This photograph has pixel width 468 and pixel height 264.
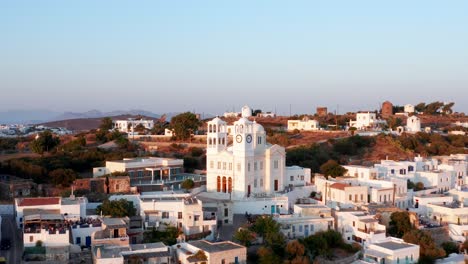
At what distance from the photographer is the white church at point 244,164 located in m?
28.8

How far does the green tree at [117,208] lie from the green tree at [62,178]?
6.74 meters

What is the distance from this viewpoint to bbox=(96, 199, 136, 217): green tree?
23692 mm

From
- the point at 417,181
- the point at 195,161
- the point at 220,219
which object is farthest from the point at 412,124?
the point at 220,219

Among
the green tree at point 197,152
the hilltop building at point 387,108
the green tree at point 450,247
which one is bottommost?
the green tree at point 450,247

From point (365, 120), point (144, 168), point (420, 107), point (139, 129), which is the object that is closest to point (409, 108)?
point (420, 107)

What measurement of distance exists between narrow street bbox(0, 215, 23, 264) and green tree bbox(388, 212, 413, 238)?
16.4 metres

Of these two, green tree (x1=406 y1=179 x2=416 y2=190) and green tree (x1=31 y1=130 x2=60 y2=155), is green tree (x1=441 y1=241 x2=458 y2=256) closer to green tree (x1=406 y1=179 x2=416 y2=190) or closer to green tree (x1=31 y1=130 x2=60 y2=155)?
green tree (x1=406 y1=179 x2=416 y2=190)

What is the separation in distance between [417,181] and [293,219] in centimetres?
1378

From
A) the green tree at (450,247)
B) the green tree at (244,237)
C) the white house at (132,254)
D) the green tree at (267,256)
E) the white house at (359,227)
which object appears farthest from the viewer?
the green tree at (450,247)

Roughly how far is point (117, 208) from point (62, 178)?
8687 millimetres

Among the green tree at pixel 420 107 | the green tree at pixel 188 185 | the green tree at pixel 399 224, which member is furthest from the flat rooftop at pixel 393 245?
the green tree at pixel 420 107

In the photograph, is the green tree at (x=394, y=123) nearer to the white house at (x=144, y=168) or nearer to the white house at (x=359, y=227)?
the white house at (x=144, y=168)

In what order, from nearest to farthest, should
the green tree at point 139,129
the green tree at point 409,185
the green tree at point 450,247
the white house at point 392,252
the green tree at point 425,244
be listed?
the white house at point 392,252
the green tree at point 425,244
the green tree at point 450,247
the green tree at point 409,185
the green tree at point 139,129

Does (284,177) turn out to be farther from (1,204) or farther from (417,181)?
(1,204)
